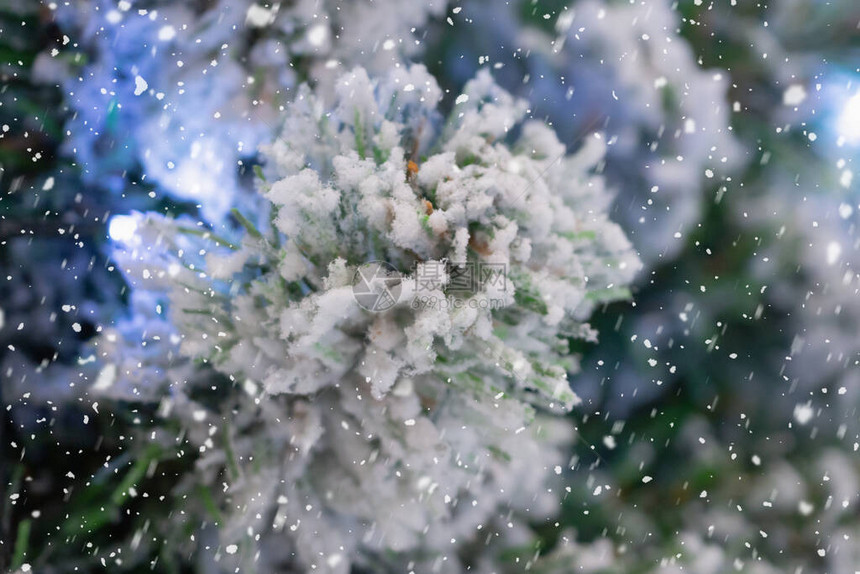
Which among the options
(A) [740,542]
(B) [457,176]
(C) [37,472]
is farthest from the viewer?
(A) [740,542]

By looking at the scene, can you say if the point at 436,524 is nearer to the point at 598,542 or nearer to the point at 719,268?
the point at 598,542

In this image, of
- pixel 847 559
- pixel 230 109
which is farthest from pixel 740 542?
pixel 230 109

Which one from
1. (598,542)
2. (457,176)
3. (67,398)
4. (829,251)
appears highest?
(457,176)

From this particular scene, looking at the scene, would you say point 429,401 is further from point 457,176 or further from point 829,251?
point 829,251

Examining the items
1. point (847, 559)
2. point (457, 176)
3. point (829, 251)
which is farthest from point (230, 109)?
point (847, 559)

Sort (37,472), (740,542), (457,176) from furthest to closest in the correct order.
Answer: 1. (740,542)
2. (37,472)
3. (457,176)

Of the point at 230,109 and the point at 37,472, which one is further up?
the point at 230,109

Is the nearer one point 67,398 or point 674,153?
point 67,398
